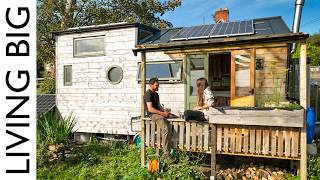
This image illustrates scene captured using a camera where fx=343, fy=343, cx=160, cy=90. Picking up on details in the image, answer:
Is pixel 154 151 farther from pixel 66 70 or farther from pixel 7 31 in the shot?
pixel 66 70

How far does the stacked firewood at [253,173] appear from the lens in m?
7.73

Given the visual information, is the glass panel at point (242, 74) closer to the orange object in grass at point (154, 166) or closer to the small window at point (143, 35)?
the orange object in grass at point (154, 166)

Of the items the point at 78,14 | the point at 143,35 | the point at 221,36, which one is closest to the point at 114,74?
the point at 143,35

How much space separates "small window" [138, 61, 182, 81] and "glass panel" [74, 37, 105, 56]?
2.51 metres

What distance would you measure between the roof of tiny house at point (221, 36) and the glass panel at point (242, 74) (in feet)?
2.19

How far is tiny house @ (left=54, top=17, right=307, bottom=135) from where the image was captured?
10.6 meters

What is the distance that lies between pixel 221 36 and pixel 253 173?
17.4 ft

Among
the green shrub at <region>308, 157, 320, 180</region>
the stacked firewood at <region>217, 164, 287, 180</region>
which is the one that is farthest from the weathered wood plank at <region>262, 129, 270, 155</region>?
the green shrub at <region>308, 157, 320, 180</region>

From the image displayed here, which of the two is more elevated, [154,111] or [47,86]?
[47,86]

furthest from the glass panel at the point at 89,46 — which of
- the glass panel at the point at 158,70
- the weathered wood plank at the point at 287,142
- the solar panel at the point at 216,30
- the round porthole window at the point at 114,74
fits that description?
the weathered wood plank at the point at 287,142

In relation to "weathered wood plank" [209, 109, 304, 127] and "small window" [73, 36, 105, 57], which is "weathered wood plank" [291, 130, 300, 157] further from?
"small window" [73, 36, 105, 57]

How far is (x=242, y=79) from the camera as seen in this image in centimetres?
1066

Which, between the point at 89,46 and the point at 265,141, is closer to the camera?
the point at 265,141

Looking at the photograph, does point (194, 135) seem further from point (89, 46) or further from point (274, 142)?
point (89, 46)
